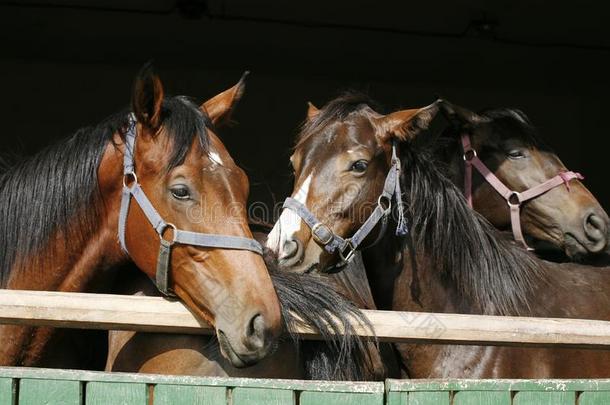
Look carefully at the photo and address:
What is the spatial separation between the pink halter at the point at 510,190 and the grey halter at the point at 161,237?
4.56ft

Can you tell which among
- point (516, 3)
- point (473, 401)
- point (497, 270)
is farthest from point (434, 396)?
point (516, 3)

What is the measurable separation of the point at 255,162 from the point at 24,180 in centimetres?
487

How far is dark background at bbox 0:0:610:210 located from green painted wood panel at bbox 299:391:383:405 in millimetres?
4086

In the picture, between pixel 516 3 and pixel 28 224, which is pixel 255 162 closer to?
pixel 516 3

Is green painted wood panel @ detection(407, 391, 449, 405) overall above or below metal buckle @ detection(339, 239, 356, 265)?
below

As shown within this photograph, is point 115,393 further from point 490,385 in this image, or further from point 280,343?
point 490,385

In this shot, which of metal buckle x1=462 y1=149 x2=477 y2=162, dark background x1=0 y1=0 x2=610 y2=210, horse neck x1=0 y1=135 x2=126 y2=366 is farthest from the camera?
dark background x1=0 y1=0 x2=610 y2=210

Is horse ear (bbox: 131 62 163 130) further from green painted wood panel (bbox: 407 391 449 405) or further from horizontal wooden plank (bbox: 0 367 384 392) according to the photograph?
green painted wood panel (bbox: 407 391 449 405)

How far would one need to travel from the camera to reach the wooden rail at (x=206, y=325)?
2.05m

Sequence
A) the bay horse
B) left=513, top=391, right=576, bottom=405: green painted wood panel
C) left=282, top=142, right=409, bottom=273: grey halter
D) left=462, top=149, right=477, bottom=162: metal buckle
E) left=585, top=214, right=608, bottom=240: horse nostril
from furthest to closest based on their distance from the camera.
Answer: left=462, top=149, right=477, bottom=162: metal buckle, left=585, top=214, right=608, bottom=240: horse nostril, left=282, top=142, right=409, bottom=273: grey halter, the bay horse, left=513, top=391, right=576, bottom=405: green painted wood panel

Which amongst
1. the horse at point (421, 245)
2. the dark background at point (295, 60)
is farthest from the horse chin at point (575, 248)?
the dark background at point (295, 60)

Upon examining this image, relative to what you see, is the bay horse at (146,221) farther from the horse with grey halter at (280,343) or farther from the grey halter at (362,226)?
the grey halter at (362,226)

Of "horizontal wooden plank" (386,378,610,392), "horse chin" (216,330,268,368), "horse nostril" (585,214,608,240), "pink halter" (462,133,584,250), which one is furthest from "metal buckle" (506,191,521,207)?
"horse chin" (216,330,268,368)

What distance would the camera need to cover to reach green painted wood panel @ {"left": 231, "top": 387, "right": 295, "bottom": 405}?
200 cm
